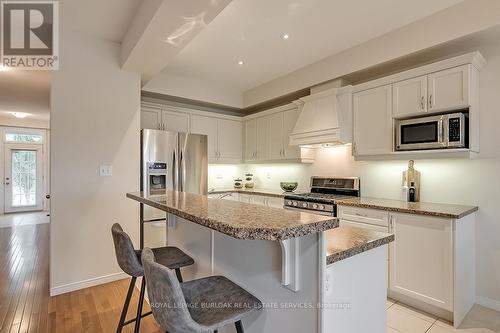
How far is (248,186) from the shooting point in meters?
4.99

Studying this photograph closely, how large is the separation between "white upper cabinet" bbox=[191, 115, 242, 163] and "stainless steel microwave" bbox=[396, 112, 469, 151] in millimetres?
2849

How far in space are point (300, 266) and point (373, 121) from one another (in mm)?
2461

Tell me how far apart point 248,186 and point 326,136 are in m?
2.07

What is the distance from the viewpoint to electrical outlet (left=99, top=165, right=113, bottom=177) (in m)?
2.90

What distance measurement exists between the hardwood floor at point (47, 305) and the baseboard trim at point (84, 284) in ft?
0.19

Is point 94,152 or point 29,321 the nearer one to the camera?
point 29,321

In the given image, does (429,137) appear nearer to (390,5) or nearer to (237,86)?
(390,5)

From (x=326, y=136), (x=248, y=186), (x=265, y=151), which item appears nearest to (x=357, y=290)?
(x=326, y=136)

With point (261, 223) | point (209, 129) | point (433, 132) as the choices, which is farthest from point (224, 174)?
point (261, 223)

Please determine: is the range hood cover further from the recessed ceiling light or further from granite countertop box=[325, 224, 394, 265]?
the recessed ceiling light

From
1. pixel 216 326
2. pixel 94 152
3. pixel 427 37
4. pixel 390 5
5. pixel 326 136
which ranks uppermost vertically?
pixel 390 5

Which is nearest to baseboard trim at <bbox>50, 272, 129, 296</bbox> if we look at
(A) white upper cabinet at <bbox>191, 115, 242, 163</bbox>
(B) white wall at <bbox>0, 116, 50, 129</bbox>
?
(A) white upper cabinet at <bbox>191, 115, 242, 163</bbox>

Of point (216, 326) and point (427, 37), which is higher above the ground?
point (427, 37)

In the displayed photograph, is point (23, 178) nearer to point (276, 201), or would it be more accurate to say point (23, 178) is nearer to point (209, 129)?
point (209, 129)
